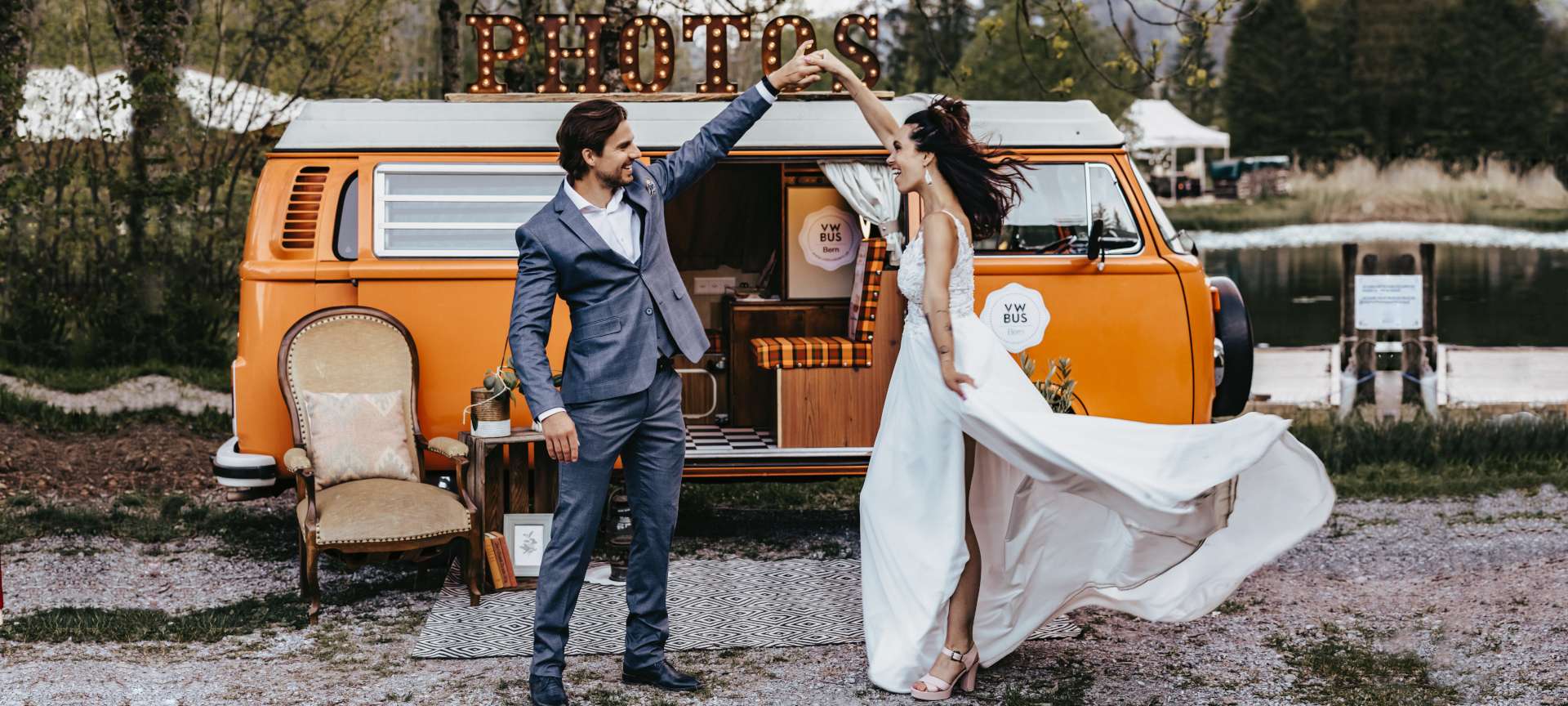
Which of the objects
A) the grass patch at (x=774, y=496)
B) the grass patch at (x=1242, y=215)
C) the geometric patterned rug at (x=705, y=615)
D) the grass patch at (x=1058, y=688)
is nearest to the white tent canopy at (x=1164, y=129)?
the grass patch at (x=1242, y=215)

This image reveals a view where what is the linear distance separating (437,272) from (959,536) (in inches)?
126

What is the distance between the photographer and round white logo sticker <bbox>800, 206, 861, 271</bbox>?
843 centimetres

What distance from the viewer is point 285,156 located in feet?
24.2

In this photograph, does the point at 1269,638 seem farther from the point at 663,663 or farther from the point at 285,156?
the point at 285,156

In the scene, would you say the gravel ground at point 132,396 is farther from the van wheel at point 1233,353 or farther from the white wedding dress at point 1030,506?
Result: the white wedding dress at point 1030,506

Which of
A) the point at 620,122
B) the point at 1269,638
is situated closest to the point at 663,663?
the point at 620,122

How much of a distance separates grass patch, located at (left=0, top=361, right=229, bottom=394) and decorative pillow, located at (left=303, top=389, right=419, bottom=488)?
5521 millimetres

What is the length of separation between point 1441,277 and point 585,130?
14.8 meters

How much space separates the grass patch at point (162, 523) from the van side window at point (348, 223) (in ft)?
5.22

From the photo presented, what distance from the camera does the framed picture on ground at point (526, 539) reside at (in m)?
6.96

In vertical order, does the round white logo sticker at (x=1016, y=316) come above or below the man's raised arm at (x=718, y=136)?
below

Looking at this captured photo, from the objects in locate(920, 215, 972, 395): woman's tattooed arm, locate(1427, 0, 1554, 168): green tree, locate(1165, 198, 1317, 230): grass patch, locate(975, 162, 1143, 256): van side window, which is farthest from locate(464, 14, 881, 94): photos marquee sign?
locate(1427, 0, 1554, 168): green tree

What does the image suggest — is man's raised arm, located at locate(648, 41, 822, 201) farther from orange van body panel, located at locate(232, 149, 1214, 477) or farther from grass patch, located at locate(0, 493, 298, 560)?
grass patch, located at locate(0, 493, 298, 560)

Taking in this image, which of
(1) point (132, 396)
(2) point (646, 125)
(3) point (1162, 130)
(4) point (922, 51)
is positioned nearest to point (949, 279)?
(2) point (646, 125)
